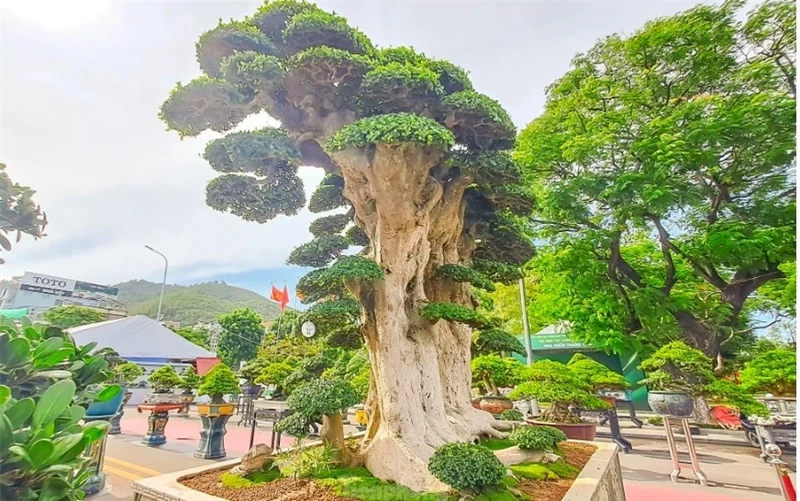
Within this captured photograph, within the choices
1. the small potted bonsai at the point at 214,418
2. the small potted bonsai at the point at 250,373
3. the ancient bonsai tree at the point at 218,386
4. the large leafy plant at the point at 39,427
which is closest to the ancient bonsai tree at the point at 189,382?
the small potted bonsai at the point at 250,373

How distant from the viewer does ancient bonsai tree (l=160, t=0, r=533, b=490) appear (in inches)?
122

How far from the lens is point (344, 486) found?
2658mm

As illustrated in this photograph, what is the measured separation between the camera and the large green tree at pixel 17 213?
3.54 ft

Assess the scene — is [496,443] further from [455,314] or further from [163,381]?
[163,381]

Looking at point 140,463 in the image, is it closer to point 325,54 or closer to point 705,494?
point 325,54

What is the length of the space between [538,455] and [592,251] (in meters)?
5.45

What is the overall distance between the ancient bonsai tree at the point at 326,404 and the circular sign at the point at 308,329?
39cm

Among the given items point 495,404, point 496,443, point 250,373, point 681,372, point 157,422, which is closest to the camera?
point 496,443

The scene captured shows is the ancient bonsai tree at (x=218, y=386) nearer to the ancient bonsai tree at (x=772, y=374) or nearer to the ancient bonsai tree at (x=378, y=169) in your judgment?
the ancient bonsai tree at (x=378, y=169)

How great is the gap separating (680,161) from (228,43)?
21.2 feet

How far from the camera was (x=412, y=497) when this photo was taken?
2.52m

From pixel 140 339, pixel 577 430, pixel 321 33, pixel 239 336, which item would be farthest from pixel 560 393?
pixel 239 336

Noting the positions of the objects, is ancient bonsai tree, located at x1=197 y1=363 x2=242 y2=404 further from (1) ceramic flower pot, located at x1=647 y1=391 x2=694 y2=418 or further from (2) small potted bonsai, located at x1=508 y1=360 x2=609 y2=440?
(1) ceramic flower pot, located at x1=647 y1=391 x2=694 y2=418

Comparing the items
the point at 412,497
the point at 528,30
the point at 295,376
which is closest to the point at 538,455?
the point at 412,497
